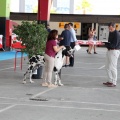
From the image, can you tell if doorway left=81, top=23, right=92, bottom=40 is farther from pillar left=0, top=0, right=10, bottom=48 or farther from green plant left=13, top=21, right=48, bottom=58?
green plant left=13, top=21, right=48, bottom=58

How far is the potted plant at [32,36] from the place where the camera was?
44.4 feet

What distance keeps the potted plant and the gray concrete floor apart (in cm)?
106

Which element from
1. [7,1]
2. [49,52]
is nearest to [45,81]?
[49,52]

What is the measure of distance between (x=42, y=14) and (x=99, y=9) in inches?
1995

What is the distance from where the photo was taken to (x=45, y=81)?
40.6 feet

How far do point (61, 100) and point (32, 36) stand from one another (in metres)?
4.22

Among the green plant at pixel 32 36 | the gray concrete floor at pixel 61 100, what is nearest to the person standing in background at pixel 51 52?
the gray concrete floor at pixel 61 100

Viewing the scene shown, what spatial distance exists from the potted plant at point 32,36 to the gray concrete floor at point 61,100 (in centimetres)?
106

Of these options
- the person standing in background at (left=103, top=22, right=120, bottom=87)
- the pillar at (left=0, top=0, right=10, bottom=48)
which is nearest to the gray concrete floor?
the person standing in background at (left=103, top=22, right=120, bottom=87)

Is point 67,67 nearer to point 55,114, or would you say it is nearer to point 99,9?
point 55,114

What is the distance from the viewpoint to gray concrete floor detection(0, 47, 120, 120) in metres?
8.16

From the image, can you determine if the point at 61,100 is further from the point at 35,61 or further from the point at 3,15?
the point at 3,15

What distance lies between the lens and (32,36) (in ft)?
44.5

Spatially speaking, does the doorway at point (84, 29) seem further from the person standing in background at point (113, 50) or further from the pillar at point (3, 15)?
the person standing in background at point (113, 50)
